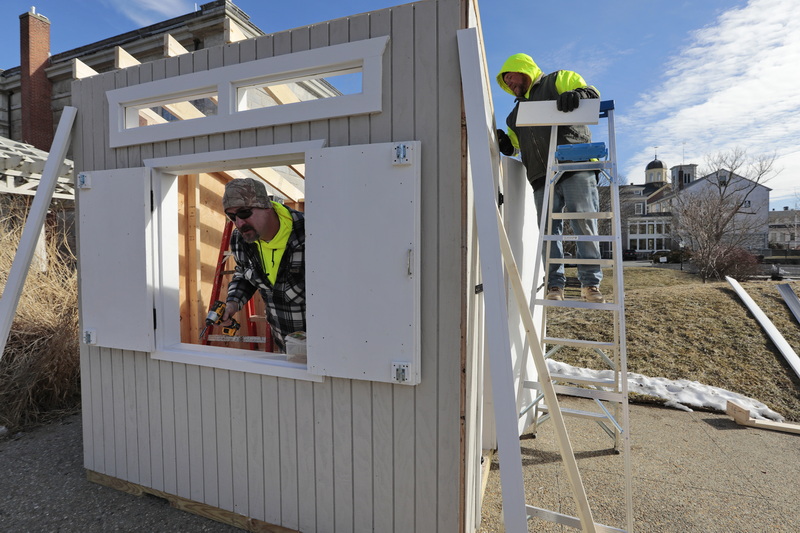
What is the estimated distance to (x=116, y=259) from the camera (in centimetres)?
279

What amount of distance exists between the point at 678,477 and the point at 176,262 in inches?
153

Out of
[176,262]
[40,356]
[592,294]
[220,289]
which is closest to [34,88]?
[40,356]

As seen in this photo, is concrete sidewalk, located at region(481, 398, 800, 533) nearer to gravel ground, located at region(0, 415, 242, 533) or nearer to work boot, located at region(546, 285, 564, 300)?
work boot, located at region(546, 285, 564, 300)

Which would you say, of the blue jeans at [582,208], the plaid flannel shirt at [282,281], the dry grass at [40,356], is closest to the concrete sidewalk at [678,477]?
the blue jeans at [582,208]

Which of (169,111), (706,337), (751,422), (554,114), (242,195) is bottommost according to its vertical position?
(751,422)

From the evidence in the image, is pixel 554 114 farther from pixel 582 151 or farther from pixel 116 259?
pixel 116 259

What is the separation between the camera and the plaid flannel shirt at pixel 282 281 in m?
2.91

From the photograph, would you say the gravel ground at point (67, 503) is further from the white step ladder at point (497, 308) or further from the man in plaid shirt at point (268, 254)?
the white step ladder at point (497, 308)

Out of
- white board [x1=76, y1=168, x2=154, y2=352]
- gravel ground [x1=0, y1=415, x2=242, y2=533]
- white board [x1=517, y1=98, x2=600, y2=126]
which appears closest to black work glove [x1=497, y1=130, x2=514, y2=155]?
white board [x1=517, y1=98, x2=600, y2=126]

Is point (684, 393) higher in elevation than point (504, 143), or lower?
lower

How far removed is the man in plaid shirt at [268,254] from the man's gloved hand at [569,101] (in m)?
1.86

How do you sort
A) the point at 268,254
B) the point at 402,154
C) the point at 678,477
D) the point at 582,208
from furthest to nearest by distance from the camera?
1. the point at 582,208
2. the point at 678,477
3. the point at 268,254
4. the point at 402,154

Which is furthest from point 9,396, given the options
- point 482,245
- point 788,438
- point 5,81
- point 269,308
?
point 5,81

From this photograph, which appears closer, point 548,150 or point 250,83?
point 250,83
